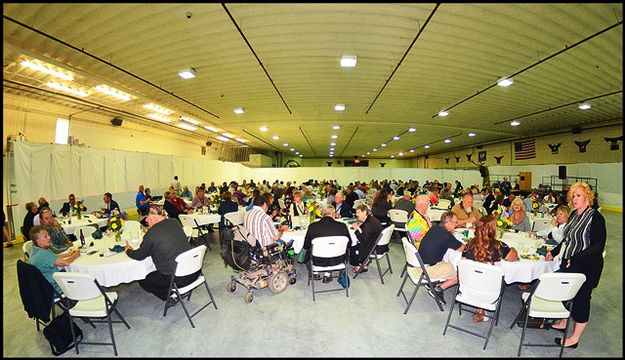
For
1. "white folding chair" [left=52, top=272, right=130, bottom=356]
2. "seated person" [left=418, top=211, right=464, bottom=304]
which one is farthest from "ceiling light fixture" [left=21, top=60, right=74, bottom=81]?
"seated person" [left=418, top=211, right=464, bottom=304]

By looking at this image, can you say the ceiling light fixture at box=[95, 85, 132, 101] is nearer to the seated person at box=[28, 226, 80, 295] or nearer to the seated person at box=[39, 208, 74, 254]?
the seated person at box=[39, 208, 74, 254]

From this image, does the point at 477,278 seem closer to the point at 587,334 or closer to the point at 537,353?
the point at 537,353

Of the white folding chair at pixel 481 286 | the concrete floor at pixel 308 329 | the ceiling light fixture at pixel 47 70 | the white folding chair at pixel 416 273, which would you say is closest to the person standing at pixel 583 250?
the concrete floor at pixel 308 329

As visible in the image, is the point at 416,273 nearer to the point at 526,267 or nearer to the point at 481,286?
the point at 481,286

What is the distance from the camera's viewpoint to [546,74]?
6.13 m

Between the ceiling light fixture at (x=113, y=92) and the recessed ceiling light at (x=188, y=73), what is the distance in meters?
2.53

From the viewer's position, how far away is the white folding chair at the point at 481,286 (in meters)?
2.70

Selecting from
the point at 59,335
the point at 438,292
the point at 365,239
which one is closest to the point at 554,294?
the point at 438,292

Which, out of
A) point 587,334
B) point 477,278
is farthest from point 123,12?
point 587,334

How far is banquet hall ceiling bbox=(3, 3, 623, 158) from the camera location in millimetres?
3832

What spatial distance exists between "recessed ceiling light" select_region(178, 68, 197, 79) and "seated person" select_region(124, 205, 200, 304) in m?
3.69

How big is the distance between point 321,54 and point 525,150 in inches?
683

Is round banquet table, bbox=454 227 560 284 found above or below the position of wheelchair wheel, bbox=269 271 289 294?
above

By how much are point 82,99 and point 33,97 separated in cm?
152
